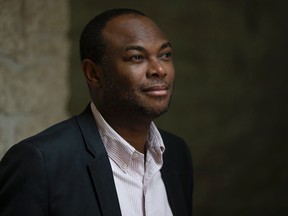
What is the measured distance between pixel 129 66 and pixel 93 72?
14 centimetres

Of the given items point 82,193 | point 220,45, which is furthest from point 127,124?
point 220,45

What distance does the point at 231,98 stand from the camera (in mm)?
2898

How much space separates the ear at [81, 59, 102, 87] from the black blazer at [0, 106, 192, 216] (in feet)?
0.30

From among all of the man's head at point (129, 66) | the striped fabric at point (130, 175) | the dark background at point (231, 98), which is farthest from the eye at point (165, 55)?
the dark background at point (231, 98)

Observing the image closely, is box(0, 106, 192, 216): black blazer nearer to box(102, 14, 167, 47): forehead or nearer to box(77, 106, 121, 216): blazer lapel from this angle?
box(77, 106, 121, 216): blazer lapel

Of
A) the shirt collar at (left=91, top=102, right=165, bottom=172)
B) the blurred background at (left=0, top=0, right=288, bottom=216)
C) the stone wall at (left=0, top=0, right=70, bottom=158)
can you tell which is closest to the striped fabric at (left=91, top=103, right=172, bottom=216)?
the shirt collar at (left=91, top=102, right=165, bottom=172)

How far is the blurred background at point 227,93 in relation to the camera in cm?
265

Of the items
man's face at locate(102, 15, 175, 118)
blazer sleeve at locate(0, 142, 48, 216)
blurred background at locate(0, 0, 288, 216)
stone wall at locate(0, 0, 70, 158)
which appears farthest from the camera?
blurred background at locate(0, 0, 288, 216)

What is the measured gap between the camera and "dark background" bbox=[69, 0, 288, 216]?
273cm

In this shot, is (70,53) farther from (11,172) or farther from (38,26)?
(11,172)

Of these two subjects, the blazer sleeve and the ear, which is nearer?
the blazer sleeve

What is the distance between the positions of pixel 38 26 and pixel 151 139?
2.29ft

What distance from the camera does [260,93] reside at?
9.81ft

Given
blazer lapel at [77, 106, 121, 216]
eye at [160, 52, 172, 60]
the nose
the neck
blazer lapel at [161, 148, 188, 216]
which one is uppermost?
eye at [160, 52, 172, 60]
